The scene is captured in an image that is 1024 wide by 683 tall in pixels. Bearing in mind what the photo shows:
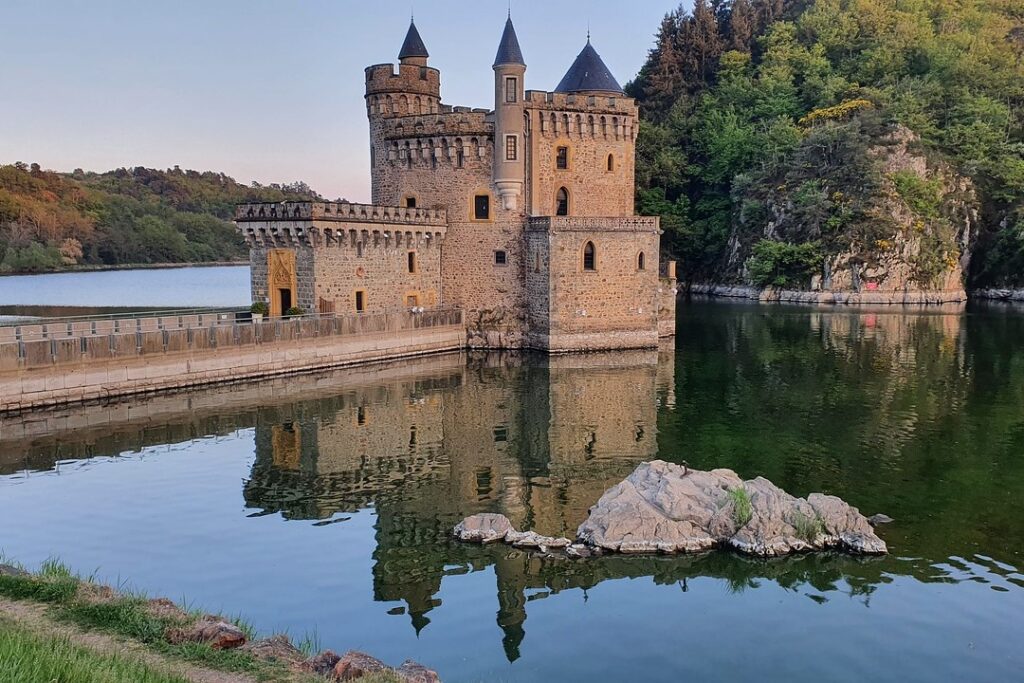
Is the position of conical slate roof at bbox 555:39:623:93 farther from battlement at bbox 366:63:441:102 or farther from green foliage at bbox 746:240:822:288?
green foliage at bbox 746:240:822:288

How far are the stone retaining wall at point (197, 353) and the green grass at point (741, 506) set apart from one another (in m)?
22.4

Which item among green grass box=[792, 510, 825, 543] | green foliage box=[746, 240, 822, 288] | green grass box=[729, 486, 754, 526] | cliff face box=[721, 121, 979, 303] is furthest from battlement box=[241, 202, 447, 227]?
cliff face box=[721, 121, 979, 303]

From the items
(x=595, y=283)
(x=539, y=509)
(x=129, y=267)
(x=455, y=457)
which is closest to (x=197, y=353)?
(x=455, y=457)

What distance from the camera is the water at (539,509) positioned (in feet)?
46.0

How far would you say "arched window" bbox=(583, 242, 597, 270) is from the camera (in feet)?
139

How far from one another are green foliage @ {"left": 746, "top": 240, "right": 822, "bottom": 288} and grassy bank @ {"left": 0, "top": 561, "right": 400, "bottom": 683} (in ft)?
239

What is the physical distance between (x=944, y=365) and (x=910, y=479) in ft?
66.8

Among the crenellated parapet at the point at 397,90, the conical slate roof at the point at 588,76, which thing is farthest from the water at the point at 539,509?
the conical slate roof at the point at 588,76

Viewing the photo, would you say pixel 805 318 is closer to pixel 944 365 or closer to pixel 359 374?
pixel 944 365

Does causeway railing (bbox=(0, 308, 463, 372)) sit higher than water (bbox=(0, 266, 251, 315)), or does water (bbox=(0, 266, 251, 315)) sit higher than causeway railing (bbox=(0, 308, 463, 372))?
water (bbox=(0, 266, 251, 315))

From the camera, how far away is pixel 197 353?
33.1 metres

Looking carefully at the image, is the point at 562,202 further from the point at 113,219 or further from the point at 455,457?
the point at 113,219

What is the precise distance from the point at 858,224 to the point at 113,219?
345 ft

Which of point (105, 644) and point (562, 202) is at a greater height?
point (562, 202)
